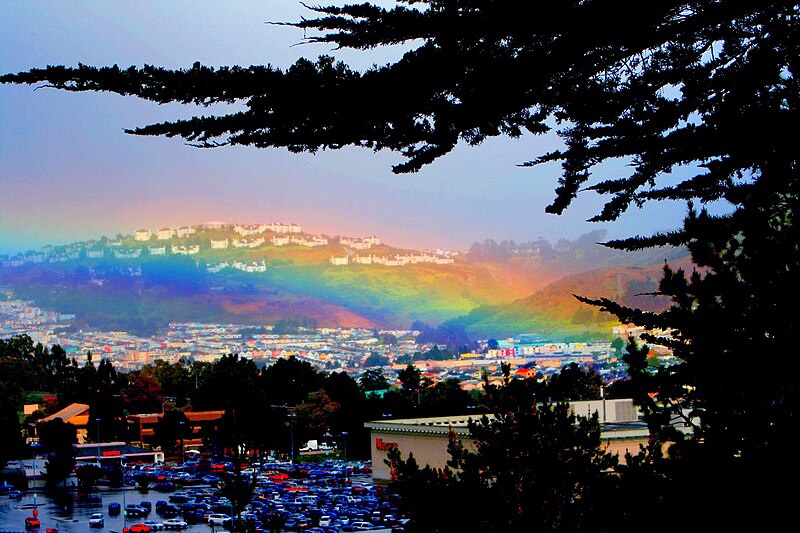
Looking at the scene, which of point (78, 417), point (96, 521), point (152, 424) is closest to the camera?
point (96, 521)

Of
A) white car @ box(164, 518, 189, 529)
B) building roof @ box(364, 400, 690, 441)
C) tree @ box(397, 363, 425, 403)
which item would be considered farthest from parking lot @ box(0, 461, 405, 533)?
tree @ box(397, 363, 425, 403)

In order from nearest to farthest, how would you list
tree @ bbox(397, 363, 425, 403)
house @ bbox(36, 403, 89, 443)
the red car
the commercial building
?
1. the commercial building
2. the red car
3. tree @ bbox(397, 363, 425, 403)
4. house @ bbox(36, 403, 89, 443)

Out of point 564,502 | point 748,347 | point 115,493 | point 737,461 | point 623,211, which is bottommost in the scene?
point 115,493

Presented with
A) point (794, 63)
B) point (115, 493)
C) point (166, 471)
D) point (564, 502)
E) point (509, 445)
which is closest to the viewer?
point (794, 63)

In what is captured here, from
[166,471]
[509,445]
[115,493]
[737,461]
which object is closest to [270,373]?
[166,471]

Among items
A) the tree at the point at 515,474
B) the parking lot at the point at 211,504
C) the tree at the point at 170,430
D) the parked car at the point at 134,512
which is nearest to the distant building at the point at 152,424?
the tree at the point at 170,430

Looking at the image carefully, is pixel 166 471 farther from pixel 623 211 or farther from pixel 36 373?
pixel 623 211

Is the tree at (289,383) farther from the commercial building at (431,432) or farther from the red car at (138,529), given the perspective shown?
the red car at (138,529)

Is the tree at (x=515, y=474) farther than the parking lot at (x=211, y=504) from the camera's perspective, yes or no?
No

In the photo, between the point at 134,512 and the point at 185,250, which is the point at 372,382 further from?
the point at 185,250

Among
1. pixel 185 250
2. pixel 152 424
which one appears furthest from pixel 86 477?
pixel 185 250

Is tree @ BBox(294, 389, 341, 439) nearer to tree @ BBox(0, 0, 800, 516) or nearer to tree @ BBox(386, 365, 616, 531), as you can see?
tree @ BBox(386, 365, 616, 531)
